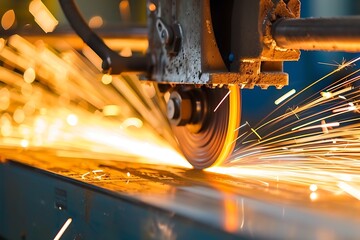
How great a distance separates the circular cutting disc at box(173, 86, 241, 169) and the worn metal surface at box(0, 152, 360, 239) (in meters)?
0.06

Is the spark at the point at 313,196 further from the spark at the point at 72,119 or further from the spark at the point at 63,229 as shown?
the spark at the point at 72,119

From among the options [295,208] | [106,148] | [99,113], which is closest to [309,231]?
[295,208]

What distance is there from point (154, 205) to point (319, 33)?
50 centimetres

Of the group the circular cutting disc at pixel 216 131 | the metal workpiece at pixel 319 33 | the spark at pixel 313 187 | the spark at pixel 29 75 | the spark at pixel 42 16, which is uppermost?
the spark at pixel 42 16

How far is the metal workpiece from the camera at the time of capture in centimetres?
158

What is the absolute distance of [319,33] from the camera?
166cm

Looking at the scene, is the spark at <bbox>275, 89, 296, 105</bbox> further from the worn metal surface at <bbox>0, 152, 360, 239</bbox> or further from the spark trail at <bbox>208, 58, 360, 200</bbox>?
the worn metal surface at <bbox>0, 152, 360, 239</bbox>

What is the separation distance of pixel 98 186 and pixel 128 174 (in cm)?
27

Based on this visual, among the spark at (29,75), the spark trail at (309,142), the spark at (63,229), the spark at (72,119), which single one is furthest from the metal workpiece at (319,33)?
the spark at (29,75)

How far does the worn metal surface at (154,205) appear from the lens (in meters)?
1.52

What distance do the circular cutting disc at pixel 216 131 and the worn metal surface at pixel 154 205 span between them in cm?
6

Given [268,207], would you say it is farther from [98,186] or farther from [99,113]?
[99,113]

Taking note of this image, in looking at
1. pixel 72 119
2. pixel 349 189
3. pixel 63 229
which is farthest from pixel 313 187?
pixel 72 119

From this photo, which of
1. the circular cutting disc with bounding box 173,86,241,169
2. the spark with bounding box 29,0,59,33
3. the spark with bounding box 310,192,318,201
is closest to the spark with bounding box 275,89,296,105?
the circular cutting disc with bounding box 173,86,241,169
